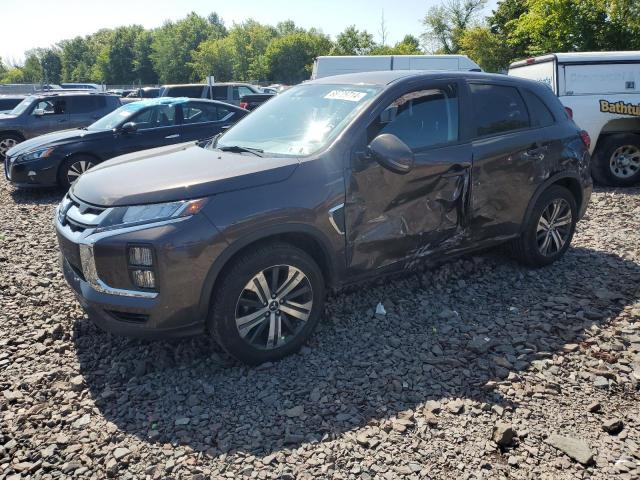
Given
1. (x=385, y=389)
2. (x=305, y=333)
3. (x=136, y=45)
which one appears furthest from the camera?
(x=136, y=45)

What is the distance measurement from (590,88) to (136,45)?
103 metres

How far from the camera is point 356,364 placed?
11.0 feet

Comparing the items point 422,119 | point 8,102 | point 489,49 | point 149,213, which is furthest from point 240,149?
point 489,49

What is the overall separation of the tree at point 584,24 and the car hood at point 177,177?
65.5 ft

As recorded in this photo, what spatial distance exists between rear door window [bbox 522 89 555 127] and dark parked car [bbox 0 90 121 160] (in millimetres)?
10355

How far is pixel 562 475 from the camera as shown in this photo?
243 cm

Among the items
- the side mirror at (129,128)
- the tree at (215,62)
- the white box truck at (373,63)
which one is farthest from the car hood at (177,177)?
the tree at (215,62)

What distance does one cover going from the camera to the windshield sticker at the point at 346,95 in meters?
3.70

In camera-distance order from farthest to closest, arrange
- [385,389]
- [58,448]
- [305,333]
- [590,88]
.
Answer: [590,88], [305,333], [385,389], [58,448]

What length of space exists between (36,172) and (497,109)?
7190 millimetres

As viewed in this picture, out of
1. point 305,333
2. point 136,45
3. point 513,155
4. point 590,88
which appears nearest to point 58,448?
point 305,333

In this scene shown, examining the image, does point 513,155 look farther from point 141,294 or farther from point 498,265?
point 141,294

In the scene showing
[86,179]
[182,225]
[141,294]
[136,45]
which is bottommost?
[141,294]

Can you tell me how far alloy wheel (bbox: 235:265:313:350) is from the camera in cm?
316
